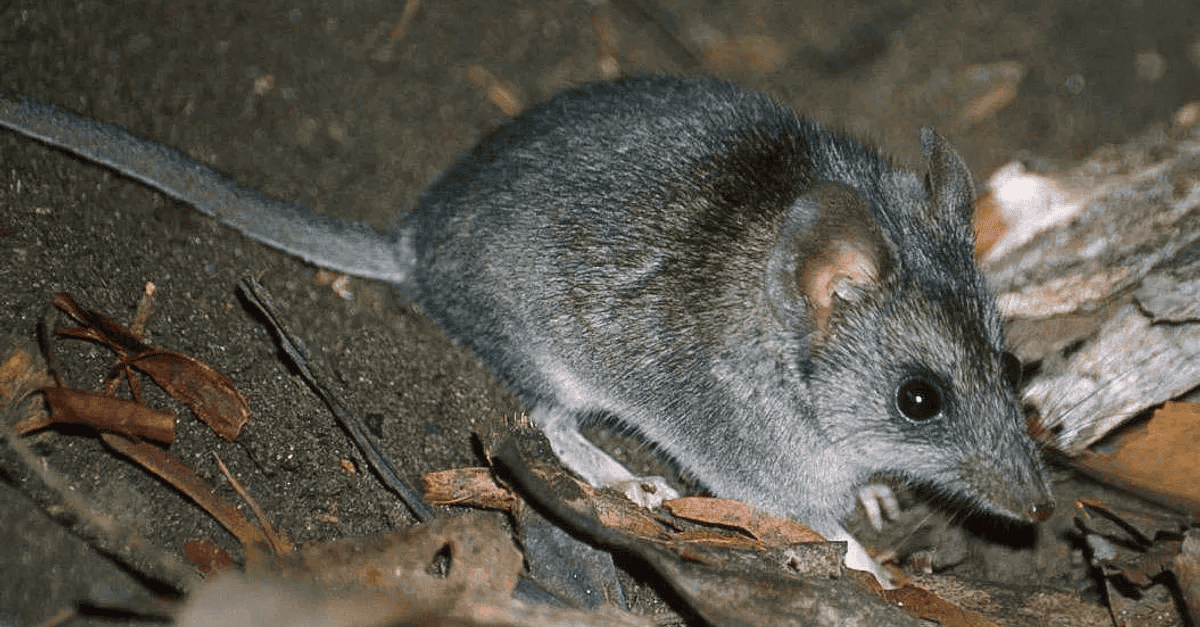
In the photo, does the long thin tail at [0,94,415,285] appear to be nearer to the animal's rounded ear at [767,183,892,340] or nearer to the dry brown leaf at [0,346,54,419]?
the dry brown leaf at [0,346,54,419]

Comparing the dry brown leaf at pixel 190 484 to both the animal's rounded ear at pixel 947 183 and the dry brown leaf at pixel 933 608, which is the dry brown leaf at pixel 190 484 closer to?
the dry brown leaf at pixel 933 608

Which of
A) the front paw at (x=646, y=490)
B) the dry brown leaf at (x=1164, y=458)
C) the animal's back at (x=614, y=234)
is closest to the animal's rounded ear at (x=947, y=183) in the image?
the animal's back at (x=614, y=234)

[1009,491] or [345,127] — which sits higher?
[1009,491]

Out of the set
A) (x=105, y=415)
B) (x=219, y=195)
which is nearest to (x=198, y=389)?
(x=105, y=415)

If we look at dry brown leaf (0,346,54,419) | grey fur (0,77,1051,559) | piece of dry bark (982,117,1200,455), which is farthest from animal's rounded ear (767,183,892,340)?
dry brown leaf (0,346,54,419)

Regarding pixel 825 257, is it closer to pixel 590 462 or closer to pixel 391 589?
pixel 590 462

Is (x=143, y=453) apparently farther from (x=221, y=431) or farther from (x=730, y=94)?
(x=730, y=94)
